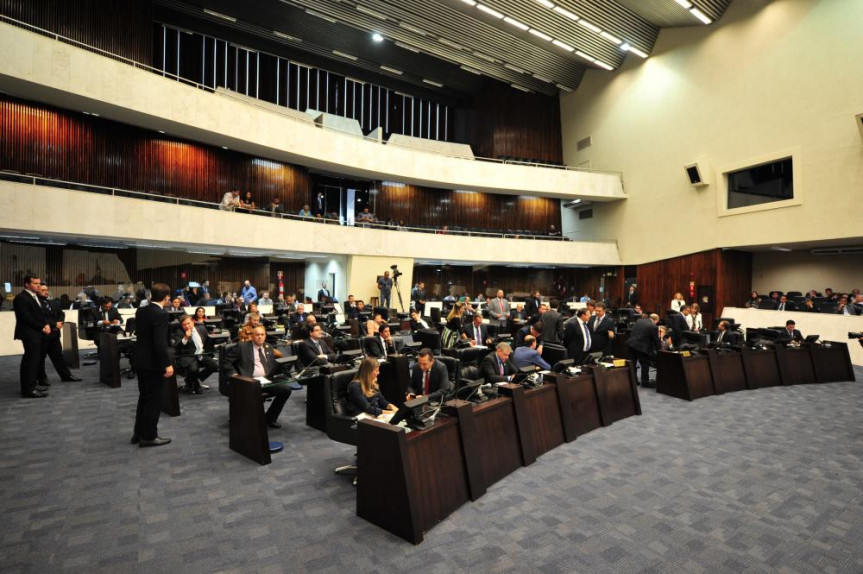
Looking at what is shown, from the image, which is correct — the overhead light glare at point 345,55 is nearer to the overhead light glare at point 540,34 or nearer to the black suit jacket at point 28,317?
the overhead light glare at point 540,34

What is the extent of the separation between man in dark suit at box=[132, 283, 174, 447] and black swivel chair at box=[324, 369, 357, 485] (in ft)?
5.37

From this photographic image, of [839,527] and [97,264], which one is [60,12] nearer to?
[97,264]

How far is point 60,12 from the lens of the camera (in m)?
12.2

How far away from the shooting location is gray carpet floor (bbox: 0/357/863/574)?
2793 millimetres

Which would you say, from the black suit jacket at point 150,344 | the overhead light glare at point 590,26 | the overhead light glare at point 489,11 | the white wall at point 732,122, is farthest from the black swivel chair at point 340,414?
the overhead light glare at point 590,26

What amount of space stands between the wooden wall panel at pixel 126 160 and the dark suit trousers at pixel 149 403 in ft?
35.1

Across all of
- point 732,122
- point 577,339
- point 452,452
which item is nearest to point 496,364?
point 452,452

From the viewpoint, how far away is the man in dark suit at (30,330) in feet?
19.4

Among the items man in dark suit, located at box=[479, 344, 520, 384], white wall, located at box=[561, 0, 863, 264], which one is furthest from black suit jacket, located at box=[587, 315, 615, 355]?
white wall, located at box=[561, 0, 863, 264]

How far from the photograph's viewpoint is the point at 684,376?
685cm

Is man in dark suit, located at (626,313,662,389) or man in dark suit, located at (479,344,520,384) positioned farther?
man in dark suit, located at (626,313,662,389)

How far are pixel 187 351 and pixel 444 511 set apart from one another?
4.97 metres

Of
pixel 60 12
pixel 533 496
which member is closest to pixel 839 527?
pixel 533 496

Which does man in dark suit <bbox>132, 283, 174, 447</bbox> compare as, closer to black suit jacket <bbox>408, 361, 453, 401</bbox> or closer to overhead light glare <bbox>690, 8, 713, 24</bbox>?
black suit jacket <bbox>408, 361, 453, 401</bbox>
